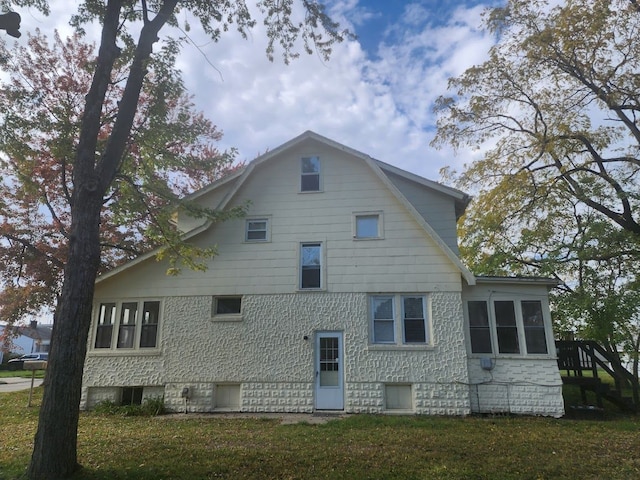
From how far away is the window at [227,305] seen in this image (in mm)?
11820

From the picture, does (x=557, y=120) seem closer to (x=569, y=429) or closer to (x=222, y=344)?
(x=569, y=429)

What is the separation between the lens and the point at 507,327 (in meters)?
11.4

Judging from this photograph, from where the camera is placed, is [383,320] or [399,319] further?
[383,320]

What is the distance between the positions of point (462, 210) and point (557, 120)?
15.3 ft

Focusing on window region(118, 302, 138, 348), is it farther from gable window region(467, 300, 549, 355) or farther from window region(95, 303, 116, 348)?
gable window region(467, 300, 549, 355)

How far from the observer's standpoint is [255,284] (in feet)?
38.6

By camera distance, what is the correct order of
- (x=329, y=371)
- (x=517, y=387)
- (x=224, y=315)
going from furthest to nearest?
1. (x=224, y=315)
2. (x=329, y=371)
3. (x=517, y=387)

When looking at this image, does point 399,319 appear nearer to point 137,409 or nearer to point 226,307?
point 226,307

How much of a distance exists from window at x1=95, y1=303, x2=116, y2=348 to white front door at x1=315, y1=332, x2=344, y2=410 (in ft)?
19.7

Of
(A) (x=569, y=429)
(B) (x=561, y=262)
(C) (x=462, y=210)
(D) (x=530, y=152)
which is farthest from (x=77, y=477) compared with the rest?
(D) (x=530, y=152)

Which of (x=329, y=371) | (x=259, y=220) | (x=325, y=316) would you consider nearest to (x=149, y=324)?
(x=259, y=220)

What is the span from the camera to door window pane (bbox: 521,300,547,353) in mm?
11133

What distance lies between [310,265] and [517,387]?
6289mm

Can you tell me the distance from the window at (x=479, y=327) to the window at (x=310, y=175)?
5.54 m
